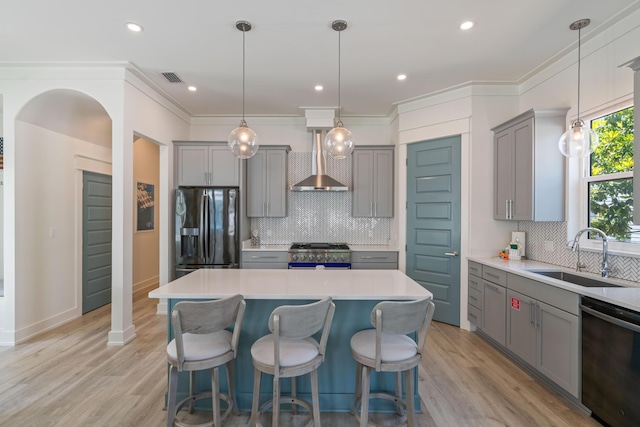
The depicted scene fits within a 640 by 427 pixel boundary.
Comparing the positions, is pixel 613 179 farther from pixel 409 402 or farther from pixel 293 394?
pixel 293 394

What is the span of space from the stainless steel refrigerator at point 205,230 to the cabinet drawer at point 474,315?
10.4 feet

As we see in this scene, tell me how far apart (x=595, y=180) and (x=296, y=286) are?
2.94m

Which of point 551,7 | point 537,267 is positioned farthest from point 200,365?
point 551,7

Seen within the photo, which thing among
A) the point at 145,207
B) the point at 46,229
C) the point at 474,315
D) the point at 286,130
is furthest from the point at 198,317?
the point at 145,207

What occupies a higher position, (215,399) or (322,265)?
(322,265)

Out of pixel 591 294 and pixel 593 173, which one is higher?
pixel 593 173

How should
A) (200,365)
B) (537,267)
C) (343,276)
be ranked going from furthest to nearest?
(537,267) < (343,276) < (200,365)

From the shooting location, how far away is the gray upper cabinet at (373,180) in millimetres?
4770

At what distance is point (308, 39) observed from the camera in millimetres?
2883

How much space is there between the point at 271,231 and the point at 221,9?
10.8 feet

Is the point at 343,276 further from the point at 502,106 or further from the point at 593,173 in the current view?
the point at 502,106

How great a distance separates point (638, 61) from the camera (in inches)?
75.0

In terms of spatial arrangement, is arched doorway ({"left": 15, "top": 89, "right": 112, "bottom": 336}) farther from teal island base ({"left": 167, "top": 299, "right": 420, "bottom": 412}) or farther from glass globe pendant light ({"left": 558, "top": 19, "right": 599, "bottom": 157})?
glass globe pendant light ({"left": 558, "top": 19, "right": 599, "bottom": 157})

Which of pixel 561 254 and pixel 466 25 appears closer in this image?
pixel 466 25
